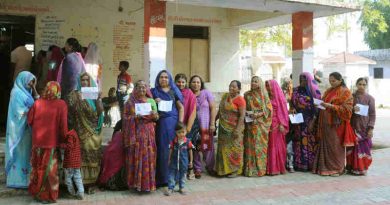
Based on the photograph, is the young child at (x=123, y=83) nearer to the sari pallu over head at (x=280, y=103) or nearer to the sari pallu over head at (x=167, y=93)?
the sari pallu over head at (x=167, y=93)

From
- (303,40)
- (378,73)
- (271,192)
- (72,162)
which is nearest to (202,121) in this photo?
(271,192)

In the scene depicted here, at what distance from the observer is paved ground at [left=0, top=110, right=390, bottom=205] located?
17.1ft

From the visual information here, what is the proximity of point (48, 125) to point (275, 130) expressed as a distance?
3.53 m

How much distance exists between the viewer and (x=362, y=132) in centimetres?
665

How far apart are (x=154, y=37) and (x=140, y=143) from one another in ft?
7.79

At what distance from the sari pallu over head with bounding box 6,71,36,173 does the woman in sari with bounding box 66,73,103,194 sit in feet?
1.76

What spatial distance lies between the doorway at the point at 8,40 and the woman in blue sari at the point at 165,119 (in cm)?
450

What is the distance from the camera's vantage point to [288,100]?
7125mm

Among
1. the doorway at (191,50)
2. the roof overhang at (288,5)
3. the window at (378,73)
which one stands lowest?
the doorway at (191,50)

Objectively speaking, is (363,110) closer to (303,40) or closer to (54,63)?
(303,40)

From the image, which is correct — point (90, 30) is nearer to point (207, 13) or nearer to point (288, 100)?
point (207, 13)

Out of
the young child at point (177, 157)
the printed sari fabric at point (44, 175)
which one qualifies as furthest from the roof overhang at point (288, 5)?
the printed sari fabric at point (44, 175)

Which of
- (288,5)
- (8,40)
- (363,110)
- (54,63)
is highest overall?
(288,5)

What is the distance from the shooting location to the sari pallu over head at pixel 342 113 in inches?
A: 250
